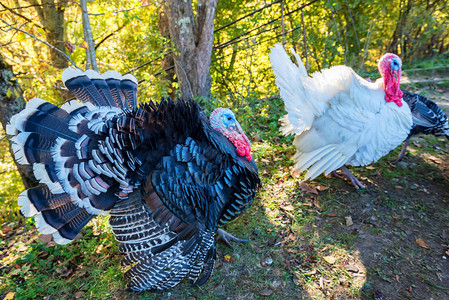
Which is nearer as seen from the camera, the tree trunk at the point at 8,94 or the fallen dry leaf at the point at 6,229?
the tree trunk at the point at 8,94

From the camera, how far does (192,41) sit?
414 centimetres

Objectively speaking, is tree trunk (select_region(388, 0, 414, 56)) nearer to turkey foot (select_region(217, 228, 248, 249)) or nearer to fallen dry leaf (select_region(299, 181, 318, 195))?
fallen dry leaf (select_region(299, 181, 318, 195))

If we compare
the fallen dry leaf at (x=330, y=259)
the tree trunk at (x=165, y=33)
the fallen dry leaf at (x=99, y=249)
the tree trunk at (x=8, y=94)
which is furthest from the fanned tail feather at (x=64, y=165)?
the tree trunk at (x=165, y=33)

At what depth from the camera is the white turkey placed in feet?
10.2

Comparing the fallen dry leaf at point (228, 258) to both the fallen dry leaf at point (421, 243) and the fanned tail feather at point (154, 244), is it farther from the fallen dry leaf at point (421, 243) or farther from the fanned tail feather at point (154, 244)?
the fallen dry leaf at point (421, 243)

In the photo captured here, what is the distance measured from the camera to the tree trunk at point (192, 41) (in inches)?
157

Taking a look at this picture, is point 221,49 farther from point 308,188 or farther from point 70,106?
point 70,106

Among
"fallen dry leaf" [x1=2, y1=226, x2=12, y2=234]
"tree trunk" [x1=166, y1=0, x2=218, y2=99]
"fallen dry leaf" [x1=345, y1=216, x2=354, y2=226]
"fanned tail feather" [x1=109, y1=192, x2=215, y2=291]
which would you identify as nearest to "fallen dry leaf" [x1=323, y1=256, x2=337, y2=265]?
"fallen dry leaf" [x1=345, y1=216, x2=354, y2=226]

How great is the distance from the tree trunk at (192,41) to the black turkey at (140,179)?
1.96 meters

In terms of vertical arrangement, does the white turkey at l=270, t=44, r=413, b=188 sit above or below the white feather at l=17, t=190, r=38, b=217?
below

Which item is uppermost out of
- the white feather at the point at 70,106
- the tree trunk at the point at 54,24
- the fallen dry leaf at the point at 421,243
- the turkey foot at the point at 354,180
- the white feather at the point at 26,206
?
the tree trunk at the point at 54,24

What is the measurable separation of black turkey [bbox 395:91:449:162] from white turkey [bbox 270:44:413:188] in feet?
1.31

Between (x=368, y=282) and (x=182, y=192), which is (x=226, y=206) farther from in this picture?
(x=368, y=282)

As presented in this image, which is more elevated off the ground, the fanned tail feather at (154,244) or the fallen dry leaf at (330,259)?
the fanned tail feather at (154,244)
